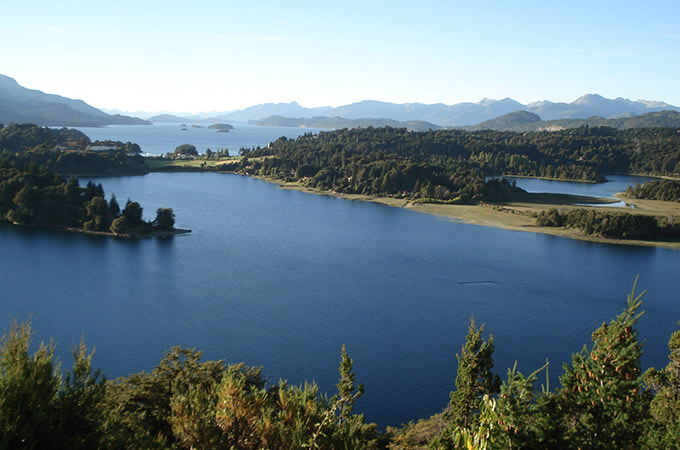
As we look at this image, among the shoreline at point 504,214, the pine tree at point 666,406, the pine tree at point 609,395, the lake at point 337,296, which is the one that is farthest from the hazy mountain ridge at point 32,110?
the pine tree at point 609,395

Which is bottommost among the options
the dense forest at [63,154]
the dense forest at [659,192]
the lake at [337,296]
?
the lake at [337,296]

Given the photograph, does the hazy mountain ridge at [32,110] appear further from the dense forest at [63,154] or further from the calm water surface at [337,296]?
the calm water surface at [337,296]

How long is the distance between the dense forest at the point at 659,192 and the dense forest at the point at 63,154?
183ft

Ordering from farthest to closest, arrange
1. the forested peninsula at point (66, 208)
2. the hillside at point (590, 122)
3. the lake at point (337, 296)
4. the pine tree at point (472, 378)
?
1. the hillside at point (590, 122)
2. the forested peninsula at point (66, 208)
3. the lake at point (337, 296)
4. the pine tree at point (472, 378)

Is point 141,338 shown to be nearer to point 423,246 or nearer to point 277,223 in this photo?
point 423,246

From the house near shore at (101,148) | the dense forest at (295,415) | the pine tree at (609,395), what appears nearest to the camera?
the dense forest at (295,415)

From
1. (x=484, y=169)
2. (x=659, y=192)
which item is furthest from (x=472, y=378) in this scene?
(x=484, y=169)

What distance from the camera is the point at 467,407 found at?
10.4 m

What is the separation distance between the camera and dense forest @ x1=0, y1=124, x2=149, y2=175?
59.5 meters

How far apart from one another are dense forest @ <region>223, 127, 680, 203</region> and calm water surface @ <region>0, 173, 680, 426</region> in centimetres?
→ 1790

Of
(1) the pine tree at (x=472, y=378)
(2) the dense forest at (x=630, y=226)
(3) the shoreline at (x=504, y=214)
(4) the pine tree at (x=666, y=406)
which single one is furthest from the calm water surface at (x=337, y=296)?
(4) the pine tree at (x=666, y=406)

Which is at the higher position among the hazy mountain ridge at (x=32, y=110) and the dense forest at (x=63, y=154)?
the hazy mountain ridge at (x=32, y=110)

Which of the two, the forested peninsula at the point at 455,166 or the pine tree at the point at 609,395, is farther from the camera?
the forested peninsula at the point at 455,166

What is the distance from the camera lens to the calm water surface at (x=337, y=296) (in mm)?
17266
